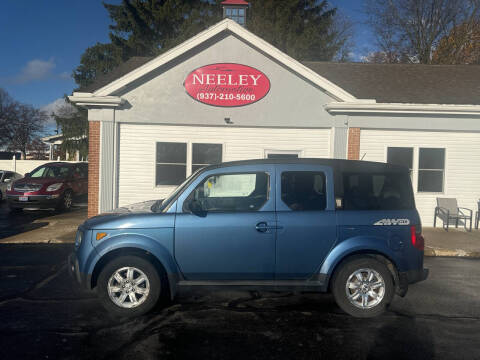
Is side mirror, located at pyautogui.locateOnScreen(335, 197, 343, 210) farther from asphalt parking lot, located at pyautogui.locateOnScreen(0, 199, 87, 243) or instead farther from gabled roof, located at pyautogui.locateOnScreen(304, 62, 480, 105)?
gabled roof, located at pyautogui.locateOnScreen(304, 62, 480, 105)

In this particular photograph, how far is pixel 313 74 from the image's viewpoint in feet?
34.5

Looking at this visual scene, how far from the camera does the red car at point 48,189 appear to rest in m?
13.1

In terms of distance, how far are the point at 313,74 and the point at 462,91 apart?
5.15 meters

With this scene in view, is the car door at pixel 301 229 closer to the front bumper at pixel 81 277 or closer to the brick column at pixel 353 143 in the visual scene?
the front bumper at pixel 81 277

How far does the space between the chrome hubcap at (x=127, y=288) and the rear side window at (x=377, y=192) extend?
8.47 feet

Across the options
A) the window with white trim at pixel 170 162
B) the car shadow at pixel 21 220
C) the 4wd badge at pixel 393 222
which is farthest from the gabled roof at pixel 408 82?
the car shadow at pixel 21 220

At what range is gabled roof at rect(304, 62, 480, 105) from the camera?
11.3 metres

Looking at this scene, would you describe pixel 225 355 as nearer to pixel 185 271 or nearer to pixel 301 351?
pixel 301 351

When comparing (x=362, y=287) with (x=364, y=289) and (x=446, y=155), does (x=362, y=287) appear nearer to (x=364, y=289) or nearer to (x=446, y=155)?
(x=364, y=289)

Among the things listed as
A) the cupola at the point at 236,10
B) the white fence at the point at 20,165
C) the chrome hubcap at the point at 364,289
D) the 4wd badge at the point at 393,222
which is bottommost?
the chrome hubcap at the point at 364,289

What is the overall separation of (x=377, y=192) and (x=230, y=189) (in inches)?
79.4

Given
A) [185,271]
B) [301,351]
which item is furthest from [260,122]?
[301,351]

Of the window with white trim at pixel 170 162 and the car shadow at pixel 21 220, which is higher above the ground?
the window with white trim at pixel 170 162

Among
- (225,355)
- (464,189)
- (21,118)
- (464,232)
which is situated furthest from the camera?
(21,118)
